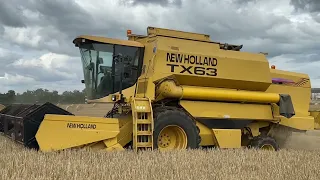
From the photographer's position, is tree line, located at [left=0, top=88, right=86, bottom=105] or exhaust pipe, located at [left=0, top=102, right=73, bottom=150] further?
tree line, located at [left=0, top=88, right=86, bottom=105]

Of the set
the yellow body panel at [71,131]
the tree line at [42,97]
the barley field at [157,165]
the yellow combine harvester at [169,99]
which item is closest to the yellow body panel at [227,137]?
the yellow combine harvester at [169,99]

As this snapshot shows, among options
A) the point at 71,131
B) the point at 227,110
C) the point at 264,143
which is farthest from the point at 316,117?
the point at 71,131

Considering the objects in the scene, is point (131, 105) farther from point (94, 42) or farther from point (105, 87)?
point (94, 42)

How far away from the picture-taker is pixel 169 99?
8117mm

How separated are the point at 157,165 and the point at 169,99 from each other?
2886 mm

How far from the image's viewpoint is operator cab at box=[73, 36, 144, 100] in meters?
7.97

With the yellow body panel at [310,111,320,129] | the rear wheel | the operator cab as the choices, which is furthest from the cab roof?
the yellow body panel at [310,111,320,129]

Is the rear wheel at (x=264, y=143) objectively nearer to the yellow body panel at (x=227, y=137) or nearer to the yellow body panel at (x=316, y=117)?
the yellow body panel at (x=227, y=137)

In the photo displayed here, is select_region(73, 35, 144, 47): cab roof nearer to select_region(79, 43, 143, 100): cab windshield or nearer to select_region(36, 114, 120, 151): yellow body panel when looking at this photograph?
select_region(79, 43, 143, 100): cab windshield

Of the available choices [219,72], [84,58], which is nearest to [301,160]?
[219,72]

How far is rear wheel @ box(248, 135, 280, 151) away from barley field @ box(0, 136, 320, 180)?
162cm

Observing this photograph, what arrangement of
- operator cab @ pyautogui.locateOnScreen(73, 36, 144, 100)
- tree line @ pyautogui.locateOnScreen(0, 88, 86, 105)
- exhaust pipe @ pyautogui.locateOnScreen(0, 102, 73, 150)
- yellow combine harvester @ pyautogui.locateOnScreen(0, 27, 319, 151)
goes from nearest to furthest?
→ exhaust pipe @ pyautogui.locateOnScreen(0, 102, 73, 150)
yellow combine harvester @ pyautogui.locateOnScreen(0, 27, 319, 151)
operator cab @ pyautogui.locateOnScreen(73, 36, 144, 100)
tree line @ pyautogui.locateOnScreen(0, 88, 86, 105)

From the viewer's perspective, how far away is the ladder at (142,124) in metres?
7.23

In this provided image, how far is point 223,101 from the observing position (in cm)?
856
